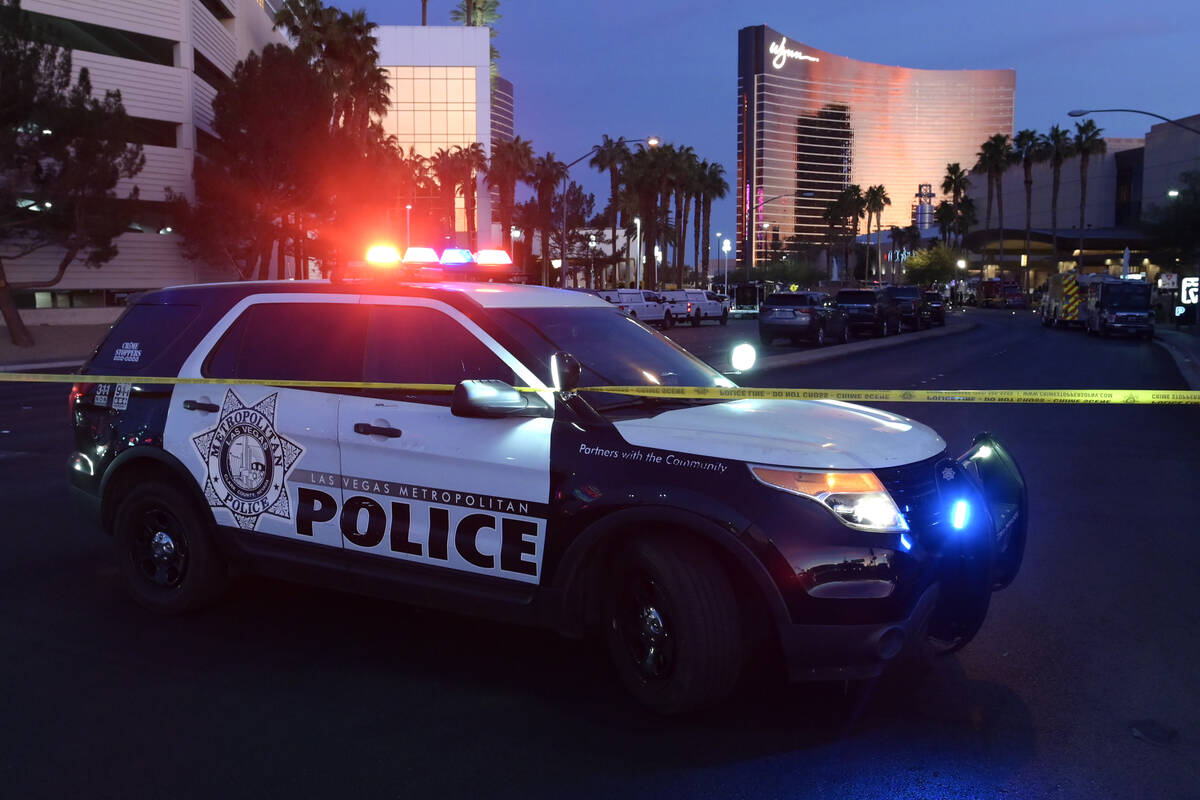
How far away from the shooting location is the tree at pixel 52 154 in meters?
28.4

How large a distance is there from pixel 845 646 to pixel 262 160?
132 ft

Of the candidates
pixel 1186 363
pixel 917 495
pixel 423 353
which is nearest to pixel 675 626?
pixel 917 495

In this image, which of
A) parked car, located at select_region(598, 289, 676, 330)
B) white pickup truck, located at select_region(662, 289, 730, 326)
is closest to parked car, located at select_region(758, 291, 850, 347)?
parked car, located at select_region(598, 289, 676, 330)

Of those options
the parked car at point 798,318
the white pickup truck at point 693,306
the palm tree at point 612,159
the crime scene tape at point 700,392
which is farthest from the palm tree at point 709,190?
the crime scene tape at point 700,392

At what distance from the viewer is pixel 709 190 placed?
90.4 m

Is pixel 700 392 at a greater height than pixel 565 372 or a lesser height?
lesser

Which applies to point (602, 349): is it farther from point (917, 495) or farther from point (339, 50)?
point (339, 50)

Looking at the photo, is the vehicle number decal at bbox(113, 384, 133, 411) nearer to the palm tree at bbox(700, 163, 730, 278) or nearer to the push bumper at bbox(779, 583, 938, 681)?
the push bumper at bbox(779, 583, 938, 681)

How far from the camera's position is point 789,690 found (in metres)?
4.35

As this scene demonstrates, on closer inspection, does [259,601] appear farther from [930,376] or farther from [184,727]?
[930,376]

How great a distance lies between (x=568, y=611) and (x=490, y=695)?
1.75 feet

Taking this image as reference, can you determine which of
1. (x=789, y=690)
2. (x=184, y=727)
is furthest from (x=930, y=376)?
(x=184, y=727)

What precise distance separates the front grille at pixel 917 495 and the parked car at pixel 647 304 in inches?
1483

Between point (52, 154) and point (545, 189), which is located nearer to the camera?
point (52, 154)
